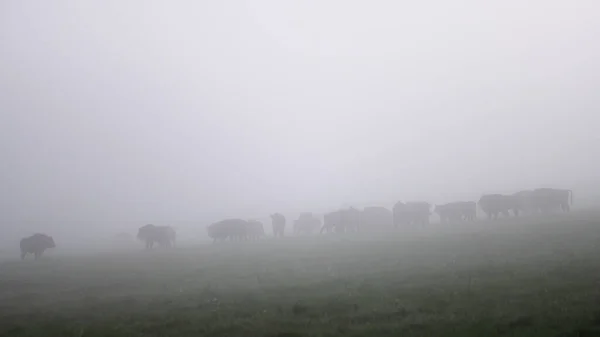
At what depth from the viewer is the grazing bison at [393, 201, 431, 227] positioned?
2185 inches

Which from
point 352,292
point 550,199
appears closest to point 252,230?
point 550,199

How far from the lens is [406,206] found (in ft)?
187

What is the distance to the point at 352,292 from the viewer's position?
69.4 feet

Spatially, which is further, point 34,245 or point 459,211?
point 459,211

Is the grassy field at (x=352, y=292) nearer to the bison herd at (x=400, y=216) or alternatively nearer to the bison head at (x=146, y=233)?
the bison herd at (x=400, y=216)

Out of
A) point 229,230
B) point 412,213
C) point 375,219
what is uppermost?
point 412,213

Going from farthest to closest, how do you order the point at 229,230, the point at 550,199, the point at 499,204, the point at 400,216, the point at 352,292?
1. the point at 229,230
2. the point at 400,216
3. the point at 499,204
4. the point at 550,199
5. the point at 352,292

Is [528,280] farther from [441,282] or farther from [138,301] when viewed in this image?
[138,301]

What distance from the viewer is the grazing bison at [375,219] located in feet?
200

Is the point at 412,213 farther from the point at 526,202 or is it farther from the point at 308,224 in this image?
the point at 308,224

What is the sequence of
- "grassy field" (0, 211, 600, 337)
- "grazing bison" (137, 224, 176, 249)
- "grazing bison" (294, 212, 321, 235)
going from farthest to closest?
1. "grazing bison" (294, 212, 321, 235)
2. "grazing bison" (137, 224, 176, 249)
3. "grassy field" (0, 211, 600, 337)

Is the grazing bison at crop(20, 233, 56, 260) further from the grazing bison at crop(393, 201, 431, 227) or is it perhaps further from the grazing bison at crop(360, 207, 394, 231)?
the grazing bison at crop(393, 201, 431, 227)

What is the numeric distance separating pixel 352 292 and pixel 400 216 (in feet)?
123

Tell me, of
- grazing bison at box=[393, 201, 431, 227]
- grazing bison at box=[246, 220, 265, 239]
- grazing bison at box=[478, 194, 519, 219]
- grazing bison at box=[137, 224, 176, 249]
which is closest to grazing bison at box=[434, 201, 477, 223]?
grazing bison at box=[478, 194, 519, 219]
